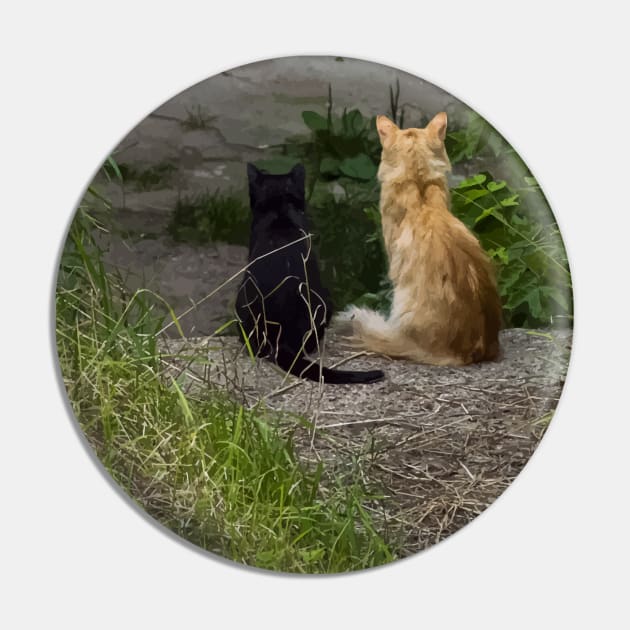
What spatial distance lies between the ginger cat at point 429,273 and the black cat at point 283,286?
13 centimetres

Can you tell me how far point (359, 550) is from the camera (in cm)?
203

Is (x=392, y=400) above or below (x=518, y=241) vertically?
below

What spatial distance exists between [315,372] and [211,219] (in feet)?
1.53

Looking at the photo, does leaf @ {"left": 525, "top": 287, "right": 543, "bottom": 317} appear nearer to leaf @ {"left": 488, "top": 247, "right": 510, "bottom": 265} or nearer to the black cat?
leaf @ {"left": 488, "top": 247, "right": 510, "bottom": 265}

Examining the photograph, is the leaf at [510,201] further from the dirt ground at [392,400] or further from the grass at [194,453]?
the grass at [194,453]

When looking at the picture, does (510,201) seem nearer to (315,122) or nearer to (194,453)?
(315,122)

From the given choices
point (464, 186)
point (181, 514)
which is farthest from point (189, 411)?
point (464, 186)

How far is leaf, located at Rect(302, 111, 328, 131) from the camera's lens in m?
1.96

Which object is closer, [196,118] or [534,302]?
[196,118]

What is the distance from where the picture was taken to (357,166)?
199cm

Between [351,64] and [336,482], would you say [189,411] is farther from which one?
[351,64]

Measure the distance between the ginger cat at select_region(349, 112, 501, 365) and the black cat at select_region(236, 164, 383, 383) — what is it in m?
0.13

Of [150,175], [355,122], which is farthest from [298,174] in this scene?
[150,175]

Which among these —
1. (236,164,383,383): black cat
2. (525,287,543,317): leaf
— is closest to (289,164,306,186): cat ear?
(236,164,383,383): black cat
